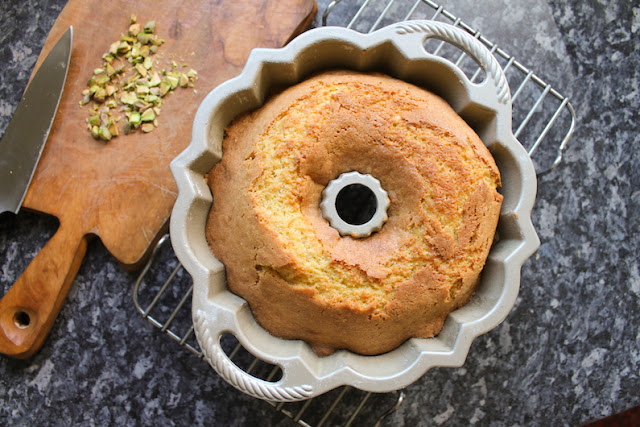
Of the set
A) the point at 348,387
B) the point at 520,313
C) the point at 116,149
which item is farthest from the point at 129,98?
the point at 520,313

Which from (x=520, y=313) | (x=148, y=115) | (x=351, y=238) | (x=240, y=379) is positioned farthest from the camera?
(x=520, y=313)

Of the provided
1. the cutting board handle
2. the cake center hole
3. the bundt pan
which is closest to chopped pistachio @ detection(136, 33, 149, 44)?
the bundt pan

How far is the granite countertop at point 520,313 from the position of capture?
1.51 metres

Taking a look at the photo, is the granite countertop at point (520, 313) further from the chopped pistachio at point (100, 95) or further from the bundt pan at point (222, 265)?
the bundt pan at point (222, 265)

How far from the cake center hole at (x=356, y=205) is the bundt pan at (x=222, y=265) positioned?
345mm

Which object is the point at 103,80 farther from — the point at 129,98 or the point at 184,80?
the point at 184,80

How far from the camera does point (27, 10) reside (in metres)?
1.56

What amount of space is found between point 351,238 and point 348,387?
54 centimetres

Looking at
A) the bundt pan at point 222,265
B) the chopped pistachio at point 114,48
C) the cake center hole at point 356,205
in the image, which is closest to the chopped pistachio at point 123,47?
the chopped pistachio at point 114,48

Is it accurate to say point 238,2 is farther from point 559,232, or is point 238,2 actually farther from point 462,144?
point 559,232

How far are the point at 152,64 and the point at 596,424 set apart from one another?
177 centimetres

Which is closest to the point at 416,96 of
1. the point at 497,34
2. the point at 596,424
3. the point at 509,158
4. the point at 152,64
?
the point at 509,158

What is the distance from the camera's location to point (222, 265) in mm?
1214

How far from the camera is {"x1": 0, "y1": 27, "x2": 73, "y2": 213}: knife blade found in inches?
56.2
